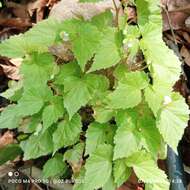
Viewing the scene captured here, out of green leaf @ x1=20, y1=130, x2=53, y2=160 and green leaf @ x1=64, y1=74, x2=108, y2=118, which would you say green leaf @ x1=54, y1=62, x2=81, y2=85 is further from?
green leaf @ x1=20, y1=130, x2=53, y2=160

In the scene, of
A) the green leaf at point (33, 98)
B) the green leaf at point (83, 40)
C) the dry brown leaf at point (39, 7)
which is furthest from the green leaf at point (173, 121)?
the dry brown leaf at point (39, 7)

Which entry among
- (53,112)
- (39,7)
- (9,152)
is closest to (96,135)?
(53,112)

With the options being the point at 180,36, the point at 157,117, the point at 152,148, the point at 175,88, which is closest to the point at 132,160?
the point at 152,148

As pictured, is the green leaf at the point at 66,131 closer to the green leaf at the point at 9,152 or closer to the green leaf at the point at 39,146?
the green leaf at the point at 39,146

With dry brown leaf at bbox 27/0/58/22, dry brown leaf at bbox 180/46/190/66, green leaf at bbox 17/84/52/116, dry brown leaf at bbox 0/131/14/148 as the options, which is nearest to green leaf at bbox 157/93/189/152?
green leaf at bbox 17/84/52/116

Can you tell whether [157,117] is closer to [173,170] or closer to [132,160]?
[132,160]

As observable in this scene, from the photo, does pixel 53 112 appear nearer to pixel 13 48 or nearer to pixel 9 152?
pixel 13 48
